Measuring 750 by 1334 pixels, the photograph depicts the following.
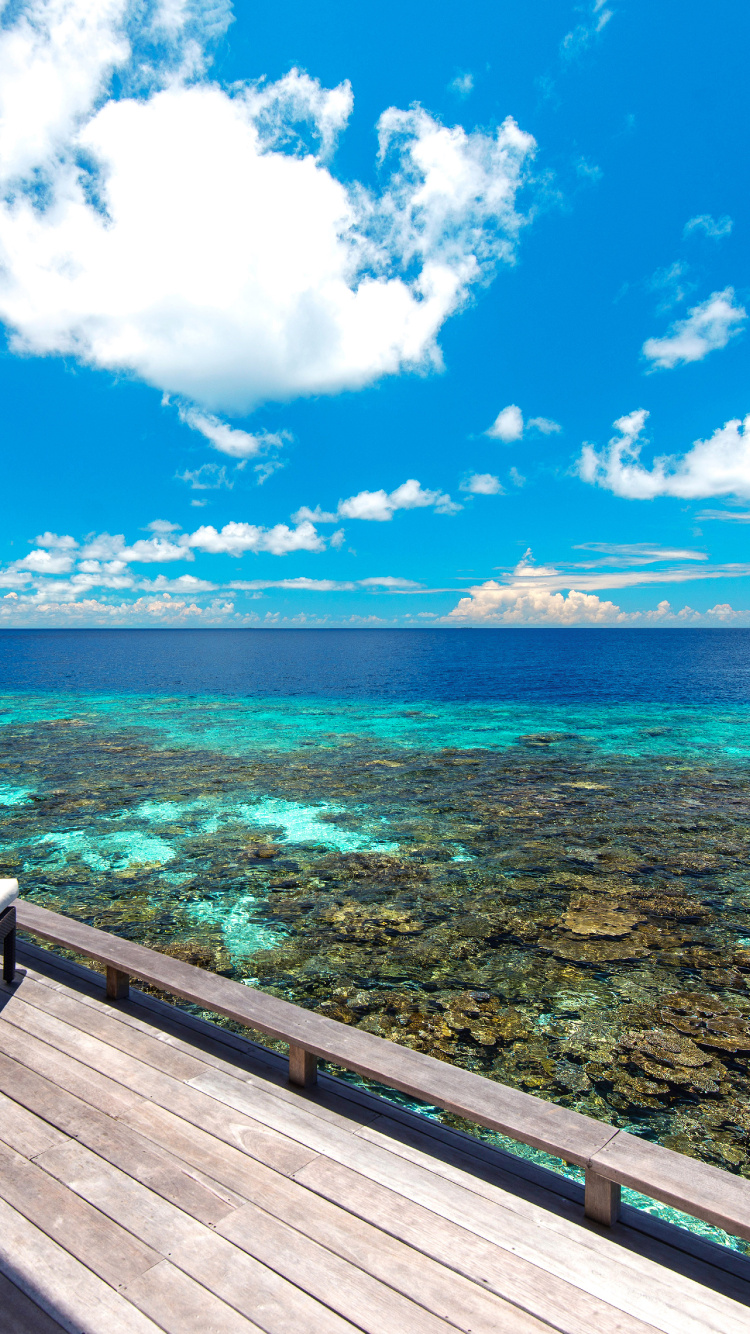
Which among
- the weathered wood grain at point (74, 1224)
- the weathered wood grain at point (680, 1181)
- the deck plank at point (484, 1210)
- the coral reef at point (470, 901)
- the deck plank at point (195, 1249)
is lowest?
the coral reef at point (470, 901)

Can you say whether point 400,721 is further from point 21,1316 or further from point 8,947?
point 21,1316

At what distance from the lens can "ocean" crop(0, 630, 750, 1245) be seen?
24.6 ft

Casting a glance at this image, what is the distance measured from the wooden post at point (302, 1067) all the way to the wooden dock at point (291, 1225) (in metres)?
0.02

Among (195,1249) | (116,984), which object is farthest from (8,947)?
(195,1249)

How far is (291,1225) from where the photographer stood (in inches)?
123

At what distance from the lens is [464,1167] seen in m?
3.52

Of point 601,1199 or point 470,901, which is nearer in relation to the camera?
point 601,1199

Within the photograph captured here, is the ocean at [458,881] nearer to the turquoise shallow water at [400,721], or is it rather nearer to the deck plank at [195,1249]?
the turquoise shallow water at [400,721]

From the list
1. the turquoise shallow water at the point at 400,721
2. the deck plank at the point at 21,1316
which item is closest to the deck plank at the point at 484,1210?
the deck plank at the point at 21,1316

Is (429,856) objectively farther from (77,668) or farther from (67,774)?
(77,668)

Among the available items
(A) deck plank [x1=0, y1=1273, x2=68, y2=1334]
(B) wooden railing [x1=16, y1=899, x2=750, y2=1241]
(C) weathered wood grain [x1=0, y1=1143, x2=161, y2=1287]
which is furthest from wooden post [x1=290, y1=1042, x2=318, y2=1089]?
(A) deck plank [x1=0, y1=1273, x2=68, y2=1334]

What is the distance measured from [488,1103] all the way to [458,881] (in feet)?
30.1

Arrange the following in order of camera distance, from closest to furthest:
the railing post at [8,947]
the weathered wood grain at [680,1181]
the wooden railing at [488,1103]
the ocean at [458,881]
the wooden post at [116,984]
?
the weathered wood grain at [680,1181] < the wooden railing at [488,1103] < the wooden post at [116,984] < the railing post at [8,947] < the ocean at [458,881]

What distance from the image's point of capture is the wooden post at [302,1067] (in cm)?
405
